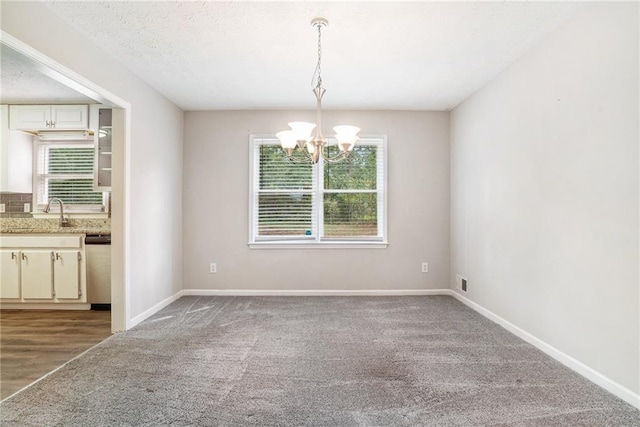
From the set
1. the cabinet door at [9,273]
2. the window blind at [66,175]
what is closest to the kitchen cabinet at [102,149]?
the window blind at [66,175]

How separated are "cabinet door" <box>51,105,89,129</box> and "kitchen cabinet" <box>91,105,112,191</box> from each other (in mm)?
304

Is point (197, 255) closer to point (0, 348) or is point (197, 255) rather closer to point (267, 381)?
point (0, 348)

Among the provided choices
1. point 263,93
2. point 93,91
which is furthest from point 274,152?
point 93,91

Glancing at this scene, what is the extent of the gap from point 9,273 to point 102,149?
1738mm

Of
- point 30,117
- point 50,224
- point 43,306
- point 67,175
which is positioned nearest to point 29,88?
point 30,117

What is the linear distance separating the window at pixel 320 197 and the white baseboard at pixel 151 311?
1244 millimetres

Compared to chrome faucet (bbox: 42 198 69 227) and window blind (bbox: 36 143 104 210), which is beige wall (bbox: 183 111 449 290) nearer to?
window blind (bbox: 36 143 104 210)

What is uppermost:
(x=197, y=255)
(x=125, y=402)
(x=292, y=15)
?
(x=292, y=15)

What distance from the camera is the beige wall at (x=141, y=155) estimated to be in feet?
7.14

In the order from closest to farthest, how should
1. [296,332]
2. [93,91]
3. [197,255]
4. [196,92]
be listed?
[93,91] → [296,332] → [196,92] → [197,255]

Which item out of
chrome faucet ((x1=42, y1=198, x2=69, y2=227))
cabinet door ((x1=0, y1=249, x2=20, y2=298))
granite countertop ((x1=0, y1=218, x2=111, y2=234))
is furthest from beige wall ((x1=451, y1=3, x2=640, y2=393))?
cabinet door ((x1=0, y1=249, x2=20, y2=298))

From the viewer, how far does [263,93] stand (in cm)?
373

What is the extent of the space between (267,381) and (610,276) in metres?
2.26

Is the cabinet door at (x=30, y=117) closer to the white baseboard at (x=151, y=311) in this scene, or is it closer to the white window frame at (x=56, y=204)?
the white window frame at (x=56, y=204)
